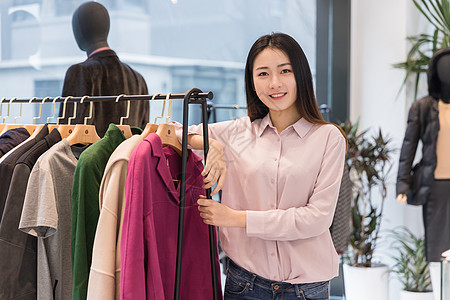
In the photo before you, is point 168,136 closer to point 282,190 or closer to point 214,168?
point 214,168

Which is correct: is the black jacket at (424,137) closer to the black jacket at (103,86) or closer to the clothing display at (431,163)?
the clothing display at (431,163)

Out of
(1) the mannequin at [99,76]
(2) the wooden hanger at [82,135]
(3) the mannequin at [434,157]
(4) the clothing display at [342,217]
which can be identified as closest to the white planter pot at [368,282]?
(3) the mannequin at [434,157]

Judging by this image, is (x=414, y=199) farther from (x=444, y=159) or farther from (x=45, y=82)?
(x=45, y=82)

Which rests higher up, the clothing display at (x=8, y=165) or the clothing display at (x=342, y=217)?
the clothing display at (x=8, y=165)

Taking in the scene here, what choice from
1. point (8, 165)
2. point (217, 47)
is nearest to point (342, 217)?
point (217, 47)

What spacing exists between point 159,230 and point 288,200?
44 centimetres

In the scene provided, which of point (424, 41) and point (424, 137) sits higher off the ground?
point (424, 41)

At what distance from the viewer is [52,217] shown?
1.60 metres

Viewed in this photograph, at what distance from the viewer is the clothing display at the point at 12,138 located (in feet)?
5.85

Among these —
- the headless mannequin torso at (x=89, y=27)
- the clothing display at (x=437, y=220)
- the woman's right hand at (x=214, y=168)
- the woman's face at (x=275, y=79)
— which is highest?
the headless mannequin torso at (x=89, y=27)

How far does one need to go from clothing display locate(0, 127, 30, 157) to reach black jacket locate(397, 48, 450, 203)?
106 inches

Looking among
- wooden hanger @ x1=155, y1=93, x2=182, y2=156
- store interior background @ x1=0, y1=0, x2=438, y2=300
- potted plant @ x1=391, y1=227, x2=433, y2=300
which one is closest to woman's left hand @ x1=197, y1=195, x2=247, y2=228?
wooden hanger @ x1=155, y1=93, x2=182, y2=156

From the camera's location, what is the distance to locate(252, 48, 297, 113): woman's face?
5.95ft

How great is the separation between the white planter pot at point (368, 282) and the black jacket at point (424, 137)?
620 millimetres
